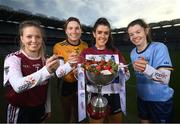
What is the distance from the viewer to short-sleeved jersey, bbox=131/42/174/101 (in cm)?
322

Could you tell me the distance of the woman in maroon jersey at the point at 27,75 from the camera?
8.79 feet

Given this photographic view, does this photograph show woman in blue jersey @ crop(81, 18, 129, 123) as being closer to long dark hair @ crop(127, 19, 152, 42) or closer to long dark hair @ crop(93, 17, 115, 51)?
long dark hair @ crop(93, 17, 115, 51)

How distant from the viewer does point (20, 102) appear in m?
2.76

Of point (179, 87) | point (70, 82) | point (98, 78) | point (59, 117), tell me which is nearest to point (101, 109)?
point (98, 78)

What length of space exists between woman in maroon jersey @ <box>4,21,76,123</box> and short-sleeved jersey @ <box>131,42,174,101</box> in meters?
1.23

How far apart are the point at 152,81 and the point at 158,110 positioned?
0.35m

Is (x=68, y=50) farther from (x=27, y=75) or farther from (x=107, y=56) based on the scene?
(x=27, y=75)

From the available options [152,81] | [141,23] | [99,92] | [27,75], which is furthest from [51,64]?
[141,23]

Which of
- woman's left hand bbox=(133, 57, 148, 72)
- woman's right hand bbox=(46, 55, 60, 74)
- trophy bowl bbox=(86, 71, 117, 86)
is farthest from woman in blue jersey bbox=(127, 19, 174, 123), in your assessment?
woman's right hand bbox=(46, 55, 60, 74)

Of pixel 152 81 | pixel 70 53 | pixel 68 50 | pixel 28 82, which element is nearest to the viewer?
pixel 28 82

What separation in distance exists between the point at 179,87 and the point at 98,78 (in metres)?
5.79

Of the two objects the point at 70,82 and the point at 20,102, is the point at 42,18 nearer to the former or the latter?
the point at 70,82

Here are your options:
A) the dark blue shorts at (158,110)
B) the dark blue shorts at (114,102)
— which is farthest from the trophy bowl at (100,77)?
the dark blue shorts at (158,110)

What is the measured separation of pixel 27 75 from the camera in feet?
9.04
